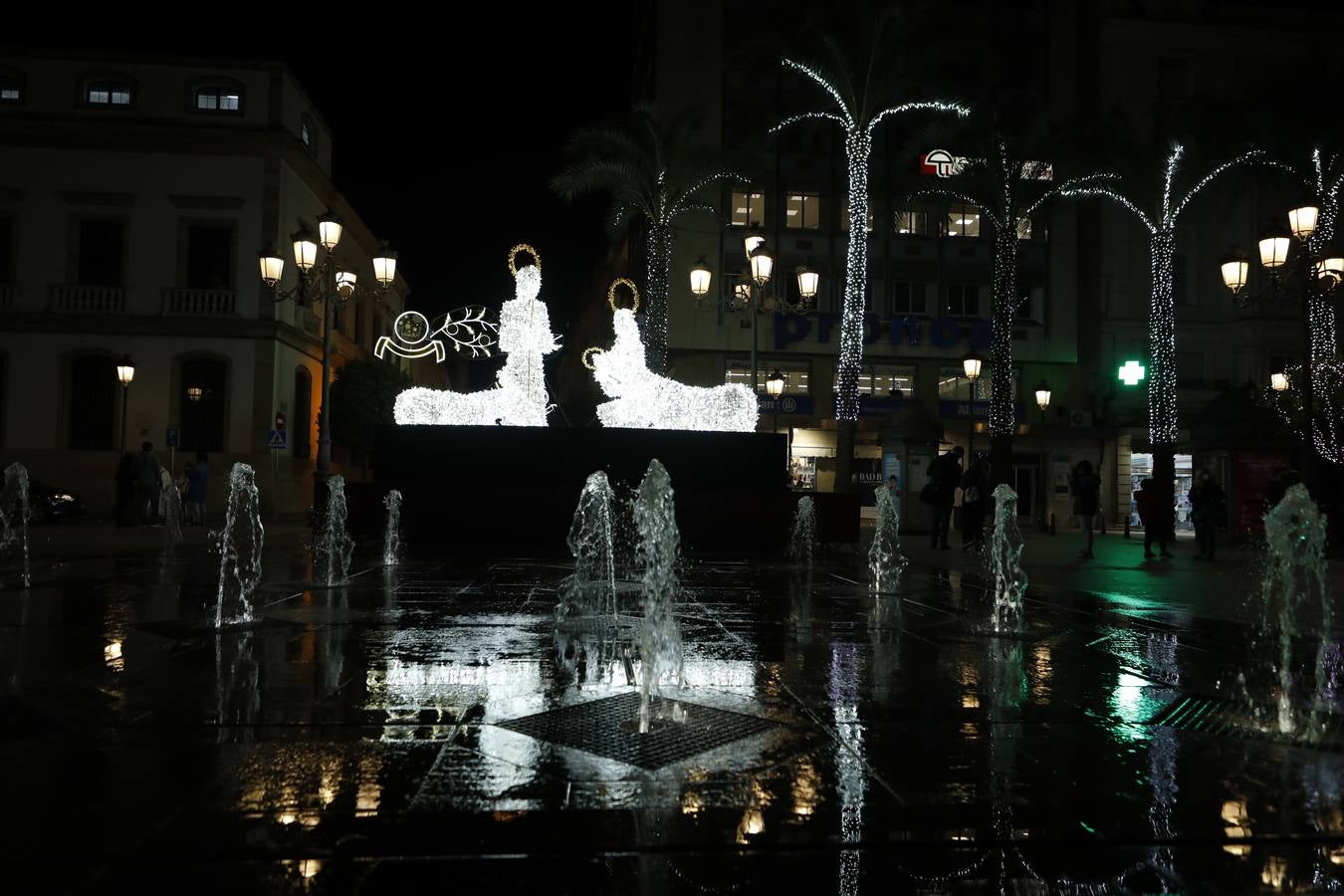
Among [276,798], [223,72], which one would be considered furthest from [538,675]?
[223,72]

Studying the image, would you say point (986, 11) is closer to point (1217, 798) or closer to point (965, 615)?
point (965, 615)

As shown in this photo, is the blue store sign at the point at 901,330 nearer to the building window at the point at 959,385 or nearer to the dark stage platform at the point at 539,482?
the building window at the point at 959,385

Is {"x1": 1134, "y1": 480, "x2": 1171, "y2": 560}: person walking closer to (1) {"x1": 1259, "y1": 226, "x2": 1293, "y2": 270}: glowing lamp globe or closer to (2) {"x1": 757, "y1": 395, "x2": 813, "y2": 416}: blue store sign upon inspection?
(1) {"x1": 1259, "y1": 226, "x2": 1293, "y2": 270}: glowing lamp globe

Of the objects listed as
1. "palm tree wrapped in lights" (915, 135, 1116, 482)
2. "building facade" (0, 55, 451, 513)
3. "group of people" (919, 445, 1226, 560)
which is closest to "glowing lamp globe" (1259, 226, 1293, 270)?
"group of people" (919, 445, 1226, 560)

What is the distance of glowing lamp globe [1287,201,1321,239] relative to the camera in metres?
14.0

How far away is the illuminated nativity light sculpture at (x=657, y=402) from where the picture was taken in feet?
54.1

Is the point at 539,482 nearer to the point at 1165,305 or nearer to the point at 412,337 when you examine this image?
the point at 412,337

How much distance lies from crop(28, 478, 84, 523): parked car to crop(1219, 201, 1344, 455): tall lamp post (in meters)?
26.5

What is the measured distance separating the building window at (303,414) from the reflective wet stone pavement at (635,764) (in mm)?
25693

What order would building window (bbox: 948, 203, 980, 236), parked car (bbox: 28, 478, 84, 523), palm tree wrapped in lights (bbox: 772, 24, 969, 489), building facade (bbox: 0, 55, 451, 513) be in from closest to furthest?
palm tree wrapped in lights (bbox: 772, 24, 969, 489) → parked car (bbox: 28, 478, 84, 523) → building facade (bbox: 0, 55, 451, 513) → building window (bbox: 948, 203, 980, 236)

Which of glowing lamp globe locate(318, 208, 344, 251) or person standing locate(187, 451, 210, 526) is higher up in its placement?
glowing lamp globe locate(318, 208, 344, 251)

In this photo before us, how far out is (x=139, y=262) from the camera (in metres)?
29.6

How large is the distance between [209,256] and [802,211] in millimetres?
20766

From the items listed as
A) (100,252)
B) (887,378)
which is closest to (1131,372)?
(887,378)
